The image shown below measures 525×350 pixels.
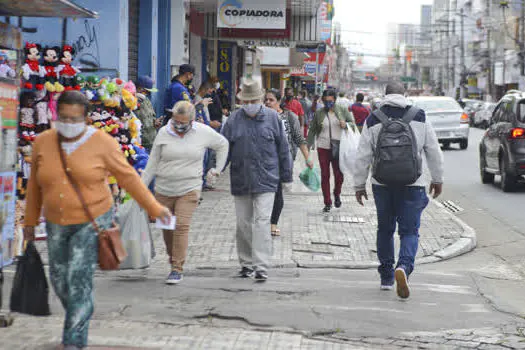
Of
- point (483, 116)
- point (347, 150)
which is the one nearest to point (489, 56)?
point (483, 116)

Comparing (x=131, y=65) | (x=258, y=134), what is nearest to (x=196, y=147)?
(x=258, y=134)

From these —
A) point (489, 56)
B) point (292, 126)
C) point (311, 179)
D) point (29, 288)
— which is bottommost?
point (29, 288)

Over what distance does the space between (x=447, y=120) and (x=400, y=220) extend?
21933mm

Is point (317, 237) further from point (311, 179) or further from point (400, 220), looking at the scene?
point (400, 220)

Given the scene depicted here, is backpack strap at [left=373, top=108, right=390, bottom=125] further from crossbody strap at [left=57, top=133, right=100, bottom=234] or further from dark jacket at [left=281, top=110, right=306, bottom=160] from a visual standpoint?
dark jacket at [left=281, top=110, right=306, bottom=160]

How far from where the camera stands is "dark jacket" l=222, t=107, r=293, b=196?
8.15m

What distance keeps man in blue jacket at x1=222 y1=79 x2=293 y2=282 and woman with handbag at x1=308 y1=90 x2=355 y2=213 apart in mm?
4806

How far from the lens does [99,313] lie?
267 inches

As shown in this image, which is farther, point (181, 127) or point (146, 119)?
point (146, 119)

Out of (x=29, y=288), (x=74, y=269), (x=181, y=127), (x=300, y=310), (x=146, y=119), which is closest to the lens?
(x=74, y=269)

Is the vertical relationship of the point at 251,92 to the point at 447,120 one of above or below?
below

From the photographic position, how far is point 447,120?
2906 cm

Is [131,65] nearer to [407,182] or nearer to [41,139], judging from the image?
[407,182]

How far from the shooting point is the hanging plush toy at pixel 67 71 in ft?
30.6
